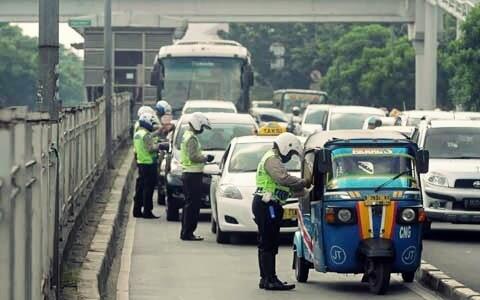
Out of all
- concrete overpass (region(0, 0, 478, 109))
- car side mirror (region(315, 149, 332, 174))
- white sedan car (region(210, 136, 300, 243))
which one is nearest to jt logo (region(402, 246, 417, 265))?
car side mirror (region(315, 149, 332, 174))

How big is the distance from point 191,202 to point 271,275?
5.82 metres

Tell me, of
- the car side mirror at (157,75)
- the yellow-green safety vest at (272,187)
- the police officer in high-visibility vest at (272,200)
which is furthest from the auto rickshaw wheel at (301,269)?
the car side mirror at (157,75)

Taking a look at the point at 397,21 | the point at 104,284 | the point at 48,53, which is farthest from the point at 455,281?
the point at 397,21

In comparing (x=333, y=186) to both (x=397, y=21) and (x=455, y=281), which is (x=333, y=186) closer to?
(x=455, y=281)

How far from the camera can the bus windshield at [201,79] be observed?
40.8 m

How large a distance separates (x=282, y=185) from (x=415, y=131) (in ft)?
26.4

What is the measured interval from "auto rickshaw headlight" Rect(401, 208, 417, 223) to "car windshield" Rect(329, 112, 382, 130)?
22404 millimetres

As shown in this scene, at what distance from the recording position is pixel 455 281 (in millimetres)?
15508

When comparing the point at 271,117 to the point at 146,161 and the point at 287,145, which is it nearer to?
the point at 146,161

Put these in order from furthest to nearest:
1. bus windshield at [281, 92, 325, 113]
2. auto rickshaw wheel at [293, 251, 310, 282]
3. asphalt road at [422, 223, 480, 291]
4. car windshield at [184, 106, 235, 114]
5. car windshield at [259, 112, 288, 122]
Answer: bus windshield at [281, 92, 325, 113], car windshield at [259, 112, 288, 122], car windshield at [184, 106, 235, 114], asphalt road at [422, 223, 480, 291], auto rickshaw wheel at [293, 251, 310, 282]

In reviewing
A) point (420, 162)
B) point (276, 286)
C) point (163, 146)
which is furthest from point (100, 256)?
point (163, 146)

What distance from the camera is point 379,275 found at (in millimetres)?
15102

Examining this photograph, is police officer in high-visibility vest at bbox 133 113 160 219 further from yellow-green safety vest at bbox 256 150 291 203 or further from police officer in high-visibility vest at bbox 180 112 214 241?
yellow-green safety vest at bbox 256 150 291 203

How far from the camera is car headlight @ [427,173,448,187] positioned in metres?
21.4
